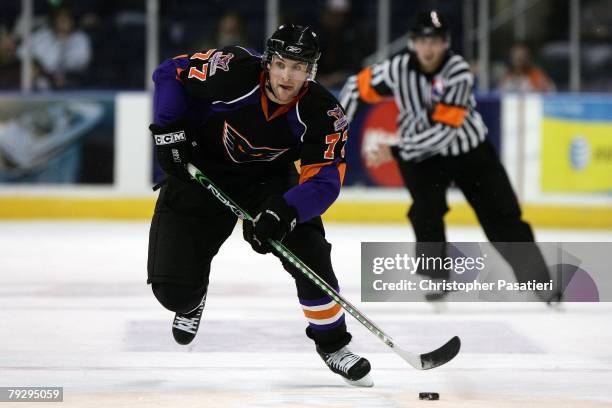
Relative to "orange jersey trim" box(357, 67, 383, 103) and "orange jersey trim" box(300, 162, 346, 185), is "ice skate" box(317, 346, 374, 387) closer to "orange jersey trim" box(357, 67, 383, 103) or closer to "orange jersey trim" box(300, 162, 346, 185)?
"orange jersey trim" box(300, 162, 346, 185)

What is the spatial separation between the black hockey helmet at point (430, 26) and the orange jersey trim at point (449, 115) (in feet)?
0.96

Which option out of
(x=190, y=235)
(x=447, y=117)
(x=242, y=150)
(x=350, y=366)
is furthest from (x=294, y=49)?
(x=447, y=117)

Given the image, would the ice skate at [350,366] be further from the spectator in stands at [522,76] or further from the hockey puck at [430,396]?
the spectator in stands at [522,76]

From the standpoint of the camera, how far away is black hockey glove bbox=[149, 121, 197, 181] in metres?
3.43

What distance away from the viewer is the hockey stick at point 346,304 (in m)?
3.31

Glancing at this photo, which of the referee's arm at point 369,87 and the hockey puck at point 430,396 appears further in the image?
the referee's arm at point 369,87

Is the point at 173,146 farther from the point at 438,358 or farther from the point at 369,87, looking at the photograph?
the point at 369,87

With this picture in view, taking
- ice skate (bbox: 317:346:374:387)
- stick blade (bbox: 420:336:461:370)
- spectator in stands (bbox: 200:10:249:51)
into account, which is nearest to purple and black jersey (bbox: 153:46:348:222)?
ice skate (bbox: 317:346:374:387)

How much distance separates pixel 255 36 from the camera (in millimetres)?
8703

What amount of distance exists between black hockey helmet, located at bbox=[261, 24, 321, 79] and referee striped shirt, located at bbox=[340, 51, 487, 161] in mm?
1721

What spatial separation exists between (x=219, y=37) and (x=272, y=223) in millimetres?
5784

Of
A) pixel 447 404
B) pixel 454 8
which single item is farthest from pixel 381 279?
pixel 454 8

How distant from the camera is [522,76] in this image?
29.0ft

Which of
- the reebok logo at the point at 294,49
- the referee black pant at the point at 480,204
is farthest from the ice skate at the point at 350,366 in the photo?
the referee black pant at the point at 480,204
